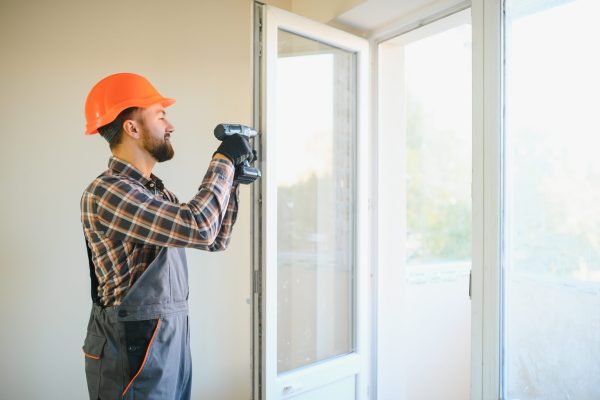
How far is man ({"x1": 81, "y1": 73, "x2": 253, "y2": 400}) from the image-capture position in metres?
1.14

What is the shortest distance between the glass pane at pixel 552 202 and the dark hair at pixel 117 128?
1241 millimetres

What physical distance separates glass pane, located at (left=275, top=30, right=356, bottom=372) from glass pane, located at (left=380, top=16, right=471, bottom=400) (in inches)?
25.4

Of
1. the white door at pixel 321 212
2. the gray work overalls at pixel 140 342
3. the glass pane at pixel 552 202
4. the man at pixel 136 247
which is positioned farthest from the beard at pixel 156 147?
the glass pane at pixel 552 202

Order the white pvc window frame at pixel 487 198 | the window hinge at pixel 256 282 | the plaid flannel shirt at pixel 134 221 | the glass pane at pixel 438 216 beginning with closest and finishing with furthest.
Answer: the plaid flannel shirt at pixel 134 221 < the white pvc window frame at pixel 487 198 < the window hinge at pixel 256 282 < the glass pane at pixel 438 216

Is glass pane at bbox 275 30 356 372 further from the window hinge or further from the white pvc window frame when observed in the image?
the white pvc window frame

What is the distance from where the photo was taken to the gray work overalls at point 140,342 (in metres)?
1.16

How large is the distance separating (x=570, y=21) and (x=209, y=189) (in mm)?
1167

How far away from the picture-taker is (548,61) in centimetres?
129

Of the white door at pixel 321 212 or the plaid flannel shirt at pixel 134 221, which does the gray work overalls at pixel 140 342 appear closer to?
the plaid flannel shirt at pixel 134 221

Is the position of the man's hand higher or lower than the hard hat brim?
lower

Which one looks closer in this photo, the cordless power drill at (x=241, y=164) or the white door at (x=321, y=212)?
the cordless power drill at (x=241, y=164)

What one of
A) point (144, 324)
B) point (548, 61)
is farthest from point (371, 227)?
point (144, 324)

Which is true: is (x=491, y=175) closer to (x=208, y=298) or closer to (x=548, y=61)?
(x=548, y=61)

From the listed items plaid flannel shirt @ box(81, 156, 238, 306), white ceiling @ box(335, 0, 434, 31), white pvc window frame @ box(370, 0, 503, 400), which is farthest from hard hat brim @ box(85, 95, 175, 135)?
white pvc window frame @ box(370, 0, 503, 400)
